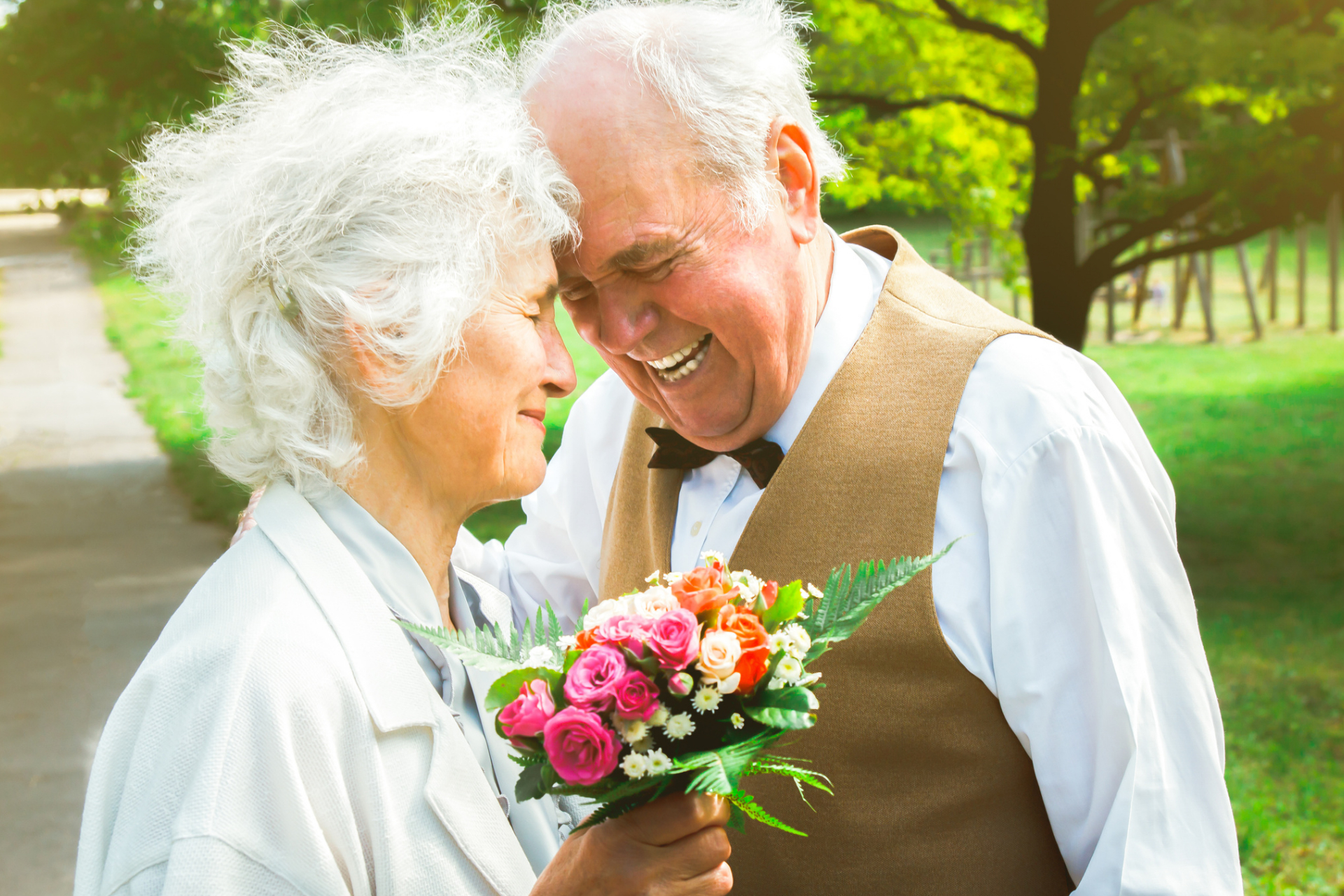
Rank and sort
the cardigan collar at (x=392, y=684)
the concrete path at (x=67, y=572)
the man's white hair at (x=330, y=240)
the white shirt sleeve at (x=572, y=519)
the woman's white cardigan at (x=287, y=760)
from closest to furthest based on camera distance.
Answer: the woman's white cardigan at (x=287, y=760) < the cardigan collar at (x=392, y=684) < the man's white hair at (x=330, y=240) < the white shirt sleeve at (x=572, y=519) < the concrete path at (x=67, y=572)

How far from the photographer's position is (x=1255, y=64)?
7.40 m

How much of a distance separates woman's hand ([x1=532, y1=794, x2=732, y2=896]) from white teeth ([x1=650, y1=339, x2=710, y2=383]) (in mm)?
1029

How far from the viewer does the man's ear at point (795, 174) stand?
239cm

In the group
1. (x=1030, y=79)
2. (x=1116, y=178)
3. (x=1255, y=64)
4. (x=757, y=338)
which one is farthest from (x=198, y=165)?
(x=1030, y=79)

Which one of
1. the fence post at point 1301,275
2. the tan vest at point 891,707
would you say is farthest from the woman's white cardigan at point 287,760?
the fence post at point 1301,275

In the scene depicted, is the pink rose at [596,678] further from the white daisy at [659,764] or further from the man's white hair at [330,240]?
the man's white hair at [330,240]

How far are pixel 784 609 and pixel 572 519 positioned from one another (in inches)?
53.2

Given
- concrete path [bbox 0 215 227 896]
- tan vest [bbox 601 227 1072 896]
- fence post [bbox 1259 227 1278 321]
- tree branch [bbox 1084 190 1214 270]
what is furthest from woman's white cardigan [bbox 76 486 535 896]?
fence post [bbox 1259 227 1278 321]

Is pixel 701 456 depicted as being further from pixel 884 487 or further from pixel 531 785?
pixel 531 785

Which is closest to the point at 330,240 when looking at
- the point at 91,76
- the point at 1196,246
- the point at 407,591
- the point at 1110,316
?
the point at 407,591

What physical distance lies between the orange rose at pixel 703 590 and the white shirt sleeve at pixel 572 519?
1216 mm

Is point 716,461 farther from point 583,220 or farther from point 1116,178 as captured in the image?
point 1116,178

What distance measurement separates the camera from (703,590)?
1.62 m

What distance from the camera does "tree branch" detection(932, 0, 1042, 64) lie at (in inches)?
345
